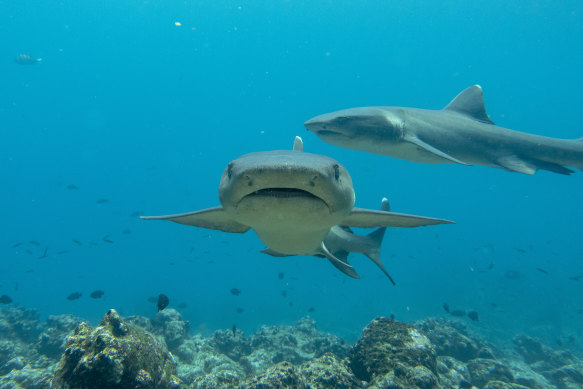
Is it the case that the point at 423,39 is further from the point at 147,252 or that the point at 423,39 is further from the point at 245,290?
the point at 147,252

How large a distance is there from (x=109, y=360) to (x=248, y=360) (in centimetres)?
777

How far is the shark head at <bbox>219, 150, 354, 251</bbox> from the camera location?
1829mm

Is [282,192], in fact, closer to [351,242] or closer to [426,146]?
[426,146]

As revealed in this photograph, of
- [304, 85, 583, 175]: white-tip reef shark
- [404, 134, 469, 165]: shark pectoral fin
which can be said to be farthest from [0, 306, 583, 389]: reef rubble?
[304, 85, 583, 175]: white-tip reef shark

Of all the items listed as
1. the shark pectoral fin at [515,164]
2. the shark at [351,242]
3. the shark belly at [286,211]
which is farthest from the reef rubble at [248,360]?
the shark pectoral fin at [515,164]

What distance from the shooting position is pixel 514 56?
5694 centimetres

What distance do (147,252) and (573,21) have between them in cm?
10030

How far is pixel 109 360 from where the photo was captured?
2.54m

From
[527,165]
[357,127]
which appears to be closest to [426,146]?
[357,127]

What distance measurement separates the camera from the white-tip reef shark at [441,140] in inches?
197

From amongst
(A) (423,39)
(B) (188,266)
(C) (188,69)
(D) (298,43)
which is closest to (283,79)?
(D) (298,43)

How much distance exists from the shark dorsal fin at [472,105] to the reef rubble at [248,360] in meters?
4.20

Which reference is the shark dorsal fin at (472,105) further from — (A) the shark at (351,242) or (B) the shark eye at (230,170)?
(B) the shark eye at (230,170)

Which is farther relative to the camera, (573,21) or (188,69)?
(188,69)
